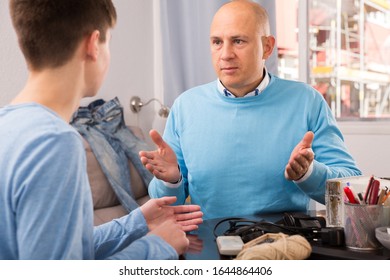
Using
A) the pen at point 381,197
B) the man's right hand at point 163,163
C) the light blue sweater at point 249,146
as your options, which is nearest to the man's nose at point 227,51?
the light blue sweater at point 249,146

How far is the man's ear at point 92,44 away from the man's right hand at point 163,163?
0.38 m

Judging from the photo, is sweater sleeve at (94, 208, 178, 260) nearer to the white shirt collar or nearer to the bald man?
the bald man

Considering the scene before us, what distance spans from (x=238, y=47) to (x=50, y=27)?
827 mm

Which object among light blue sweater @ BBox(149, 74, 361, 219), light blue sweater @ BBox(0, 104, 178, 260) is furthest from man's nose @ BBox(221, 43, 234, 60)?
light blue sweater @ BBox(0, 104, 178, 260)

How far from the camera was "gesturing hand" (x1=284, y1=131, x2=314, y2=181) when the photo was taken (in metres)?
1.11

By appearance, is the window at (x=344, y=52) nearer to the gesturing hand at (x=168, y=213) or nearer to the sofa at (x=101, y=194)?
the sofa at (x=101, y=194)

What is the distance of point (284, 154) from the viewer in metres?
1.43

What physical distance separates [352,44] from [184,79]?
844 mm

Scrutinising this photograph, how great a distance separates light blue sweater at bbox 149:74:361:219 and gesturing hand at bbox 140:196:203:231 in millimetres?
338

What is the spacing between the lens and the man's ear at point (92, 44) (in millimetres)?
776

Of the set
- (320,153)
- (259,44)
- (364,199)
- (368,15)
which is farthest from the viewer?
(368,15)
